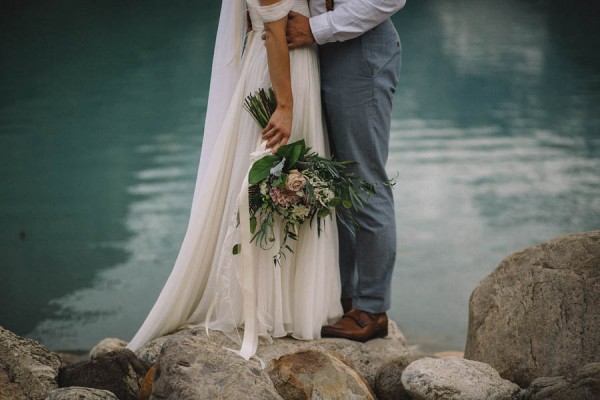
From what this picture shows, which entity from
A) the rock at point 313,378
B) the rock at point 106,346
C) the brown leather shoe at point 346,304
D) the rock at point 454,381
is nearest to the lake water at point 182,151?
the rock at point 106,346

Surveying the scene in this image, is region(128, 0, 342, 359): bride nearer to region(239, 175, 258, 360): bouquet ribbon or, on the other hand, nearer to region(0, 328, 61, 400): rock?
region(239, 175, 258, 360): bouquet ribbon

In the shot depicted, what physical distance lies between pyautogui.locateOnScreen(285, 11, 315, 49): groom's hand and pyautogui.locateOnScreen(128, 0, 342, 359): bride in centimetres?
4

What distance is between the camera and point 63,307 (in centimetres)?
462

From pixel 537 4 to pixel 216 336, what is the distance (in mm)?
13895

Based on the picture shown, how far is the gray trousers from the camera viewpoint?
2.72m

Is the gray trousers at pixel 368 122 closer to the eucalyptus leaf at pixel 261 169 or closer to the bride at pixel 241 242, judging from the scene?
the bride at pixel 241 242

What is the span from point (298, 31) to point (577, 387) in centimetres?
142

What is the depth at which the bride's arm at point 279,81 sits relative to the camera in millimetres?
2625

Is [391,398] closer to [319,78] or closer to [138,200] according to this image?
[319,78]

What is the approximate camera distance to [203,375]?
2.19 meters

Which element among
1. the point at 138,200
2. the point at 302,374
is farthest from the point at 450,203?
the point at 302,374

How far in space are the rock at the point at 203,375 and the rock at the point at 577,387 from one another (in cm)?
75

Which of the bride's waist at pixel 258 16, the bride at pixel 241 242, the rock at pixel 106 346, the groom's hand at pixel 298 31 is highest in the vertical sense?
the bride's waist at pixel 258 16

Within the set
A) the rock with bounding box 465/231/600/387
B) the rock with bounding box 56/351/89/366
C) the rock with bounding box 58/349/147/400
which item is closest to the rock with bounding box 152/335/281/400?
the rock with bounding box 58/349/147/400
